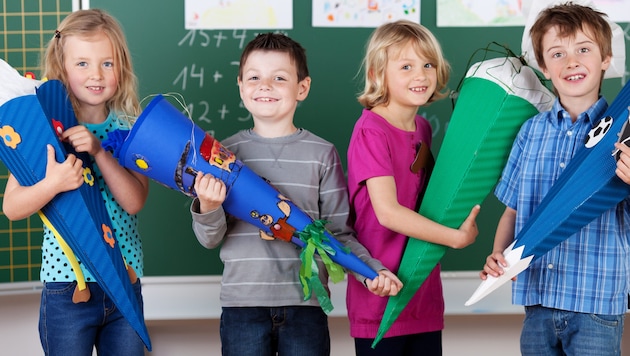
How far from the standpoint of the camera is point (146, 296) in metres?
2.39

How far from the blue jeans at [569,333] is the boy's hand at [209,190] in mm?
790

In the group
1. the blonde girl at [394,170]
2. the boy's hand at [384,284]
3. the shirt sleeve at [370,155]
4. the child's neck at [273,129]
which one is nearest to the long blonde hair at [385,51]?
the blonde girl at [394,170]

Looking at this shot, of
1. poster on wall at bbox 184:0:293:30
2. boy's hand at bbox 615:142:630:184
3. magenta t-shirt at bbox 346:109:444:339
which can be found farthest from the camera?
poster on wall at bbox 184:0:293:30

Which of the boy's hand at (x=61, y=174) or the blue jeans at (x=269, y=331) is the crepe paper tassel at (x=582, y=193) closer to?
the blue jeans at (x=269, y=331)

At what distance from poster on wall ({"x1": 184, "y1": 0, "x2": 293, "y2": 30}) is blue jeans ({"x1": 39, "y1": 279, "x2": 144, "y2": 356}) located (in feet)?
3.33

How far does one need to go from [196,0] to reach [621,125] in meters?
1.43

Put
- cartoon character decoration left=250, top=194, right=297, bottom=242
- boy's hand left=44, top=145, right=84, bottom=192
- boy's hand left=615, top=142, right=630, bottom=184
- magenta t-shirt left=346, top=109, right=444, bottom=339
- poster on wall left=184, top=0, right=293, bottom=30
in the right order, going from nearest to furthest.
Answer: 1. boy's hand left=615, top=142, right=630, bottom=184
2. boy's hand left=44, top=145, right=84, bottom=192
3. cartoon character decoration left=250, top=194, right=297, bottom=242
4. magenta t-shirt left=346, top=109, right=444, bottom=339
5. poster on wall left=184, top=0, right=293, bottom=30

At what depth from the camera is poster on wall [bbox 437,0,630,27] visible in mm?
2410

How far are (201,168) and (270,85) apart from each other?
31 cm

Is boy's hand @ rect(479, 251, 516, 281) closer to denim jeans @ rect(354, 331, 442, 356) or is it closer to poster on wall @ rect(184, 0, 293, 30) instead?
denim jeans @ rect(354, 331, 442, 356)

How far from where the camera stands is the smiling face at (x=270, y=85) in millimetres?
1811

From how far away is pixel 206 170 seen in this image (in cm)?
166

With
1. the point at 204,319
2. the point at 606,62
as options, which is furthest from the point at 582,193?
the point at 204,319

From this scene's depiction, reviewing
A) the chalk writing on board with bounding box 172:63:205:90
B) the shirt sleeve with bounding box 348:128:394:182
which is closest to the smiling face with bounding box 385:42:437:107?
the shirt sleeve with bounding box 348:128:394:182
